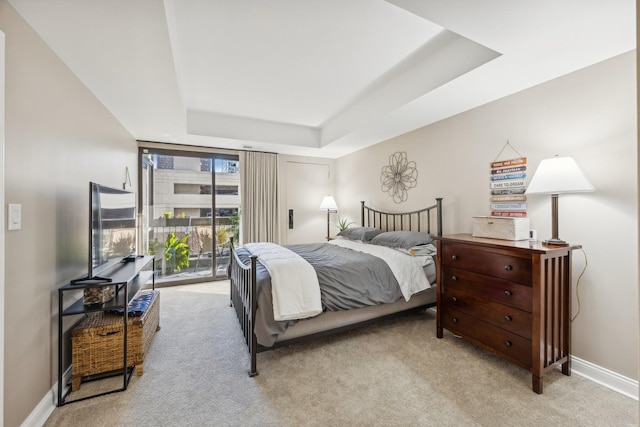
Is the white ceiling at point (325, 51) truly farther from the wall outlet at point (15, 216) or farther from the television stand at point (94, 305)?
the television stand at point (94, 305)

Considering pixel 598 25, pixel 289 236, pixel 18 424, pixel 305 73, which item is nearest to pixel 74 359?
pixel 18 424

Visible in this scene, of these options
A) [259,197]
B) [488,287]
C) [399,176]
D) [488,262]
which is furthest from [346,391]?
[259,197]

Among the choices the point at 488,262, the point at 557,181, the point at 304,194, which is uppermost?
the point at 304,194

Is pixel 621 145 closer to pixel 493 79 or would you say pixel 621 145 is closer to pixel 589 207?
pixel 589 207

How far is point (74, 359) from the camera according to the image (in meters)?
1.85

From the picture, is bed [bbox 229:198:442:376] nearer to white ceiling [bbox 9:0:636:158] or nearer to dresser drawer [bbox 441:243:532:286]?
dresser drawer [bbox 441:243:532:286]

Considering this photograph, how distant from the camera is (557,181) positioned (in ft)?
6.25

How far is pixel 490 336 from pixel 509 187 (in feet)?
4.43

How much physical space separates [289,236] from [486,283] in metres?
3.62

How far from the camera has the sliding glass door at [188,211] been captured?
4297 mm

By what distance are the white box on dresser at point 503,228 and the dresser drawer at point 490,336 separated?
72cm

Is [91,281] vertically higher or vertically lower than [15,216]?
lower

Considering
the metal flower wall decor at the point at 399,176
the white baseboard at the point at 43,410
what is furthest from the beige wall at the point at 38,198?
the metal flower wall decor at the point at 399,176

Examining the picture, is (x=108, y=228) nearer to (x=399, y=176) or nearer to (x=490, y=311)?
(x=490, y=311)
